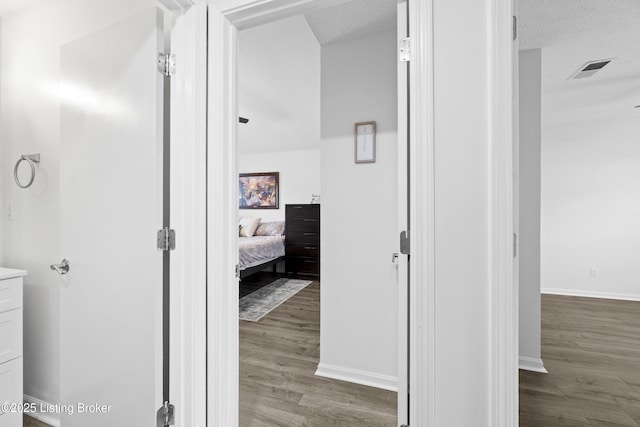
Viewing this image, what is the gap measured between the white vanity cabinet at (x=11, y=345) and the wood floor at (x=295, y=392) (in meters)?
1.14

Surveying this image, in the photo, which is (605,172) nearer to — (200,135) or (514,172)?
(514,172)

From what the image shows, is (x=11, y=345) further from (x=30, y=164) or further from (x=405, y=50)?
(x=405, y=50)

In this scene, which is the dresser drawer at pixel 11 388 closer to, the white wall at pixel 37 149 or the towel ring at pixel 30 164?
Result: the white wall at pixel 37 149

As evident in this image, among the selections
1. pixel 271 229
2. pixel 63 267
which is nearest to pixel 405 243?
pixel 63 267

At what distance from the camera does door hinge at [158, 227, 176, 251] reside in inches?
46.9

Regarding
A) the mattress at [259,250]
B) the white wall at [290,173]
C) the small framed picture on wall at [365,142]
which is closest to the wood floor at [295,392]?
the mattress at [259,250]

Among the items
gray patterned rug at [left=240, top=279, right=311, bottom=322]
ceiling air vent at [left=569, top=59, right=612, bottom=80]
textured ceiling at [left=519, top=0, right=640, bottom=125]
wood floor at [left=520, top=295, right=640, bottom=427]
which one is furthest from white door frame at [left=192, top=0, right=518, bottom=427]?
ceiling air vent at [left=569, top=59, right=612, bottom=80]

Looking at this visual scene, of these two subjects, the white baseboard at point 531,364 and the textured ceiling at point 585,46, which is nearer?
the textured ceiling at point 585,46

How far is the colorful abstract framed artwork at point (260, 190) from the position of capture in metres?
6.21

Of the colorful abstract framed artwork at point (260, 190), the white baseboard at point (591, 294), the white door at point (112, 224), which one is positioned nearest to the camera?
the white door at point (112, 224)

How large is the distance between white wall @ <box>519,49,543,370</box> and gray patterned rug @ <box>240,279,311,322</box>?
2.52m

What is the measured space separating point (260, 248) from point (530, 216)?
3.52 meters

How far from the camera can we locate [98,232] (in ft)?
4.25

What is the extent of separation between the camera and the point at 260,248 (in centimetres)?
463
